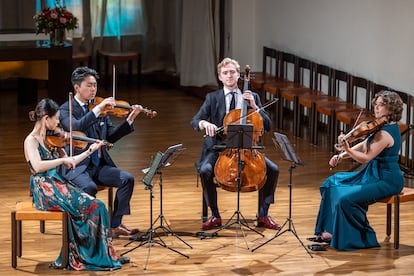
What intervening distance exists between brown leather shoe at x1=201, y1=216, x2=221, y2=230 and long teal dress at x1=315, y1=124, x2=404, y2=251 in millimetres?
942

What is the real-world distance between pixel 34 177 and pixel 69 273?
711 millimetres

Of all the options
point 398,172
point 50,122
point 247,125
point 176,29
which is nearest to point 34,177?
point 50,122

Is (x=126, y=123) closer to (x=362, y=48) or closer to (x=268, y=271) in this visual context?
(x=268, y=271)

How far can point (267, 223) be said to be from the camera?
7.92 meters

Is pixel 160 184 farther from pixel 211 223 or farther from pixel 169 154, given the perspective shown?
pixel 211 223

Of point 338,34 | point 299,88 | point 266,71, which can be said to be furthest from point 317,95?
point 266,71

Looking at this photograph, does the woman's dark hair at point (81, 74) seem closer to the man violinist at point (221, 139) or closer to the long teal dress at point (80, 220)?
the long teal dress at point (80, 220)

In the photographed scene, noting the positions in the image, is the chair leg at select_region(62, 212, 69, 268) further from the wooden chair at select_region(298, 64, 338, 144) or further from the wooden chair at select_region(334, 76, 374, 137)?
the wooden chair at select_region(298, 64, 338, 144)

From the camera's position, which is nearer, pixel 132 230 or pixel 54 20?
pixel 132 230

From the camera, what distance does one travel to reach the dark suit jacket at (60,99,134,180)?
739 centimetres

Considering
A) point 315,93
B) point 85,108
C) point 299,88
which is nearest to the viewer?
point 85,108

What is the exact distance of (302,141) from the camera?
11.4 meters

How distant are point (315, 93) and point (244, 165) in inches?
178

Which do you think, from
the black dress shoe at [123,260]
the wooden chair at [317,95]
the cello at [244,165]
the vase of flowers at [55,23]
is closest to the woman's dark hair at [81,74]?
the cello at [244,165]
